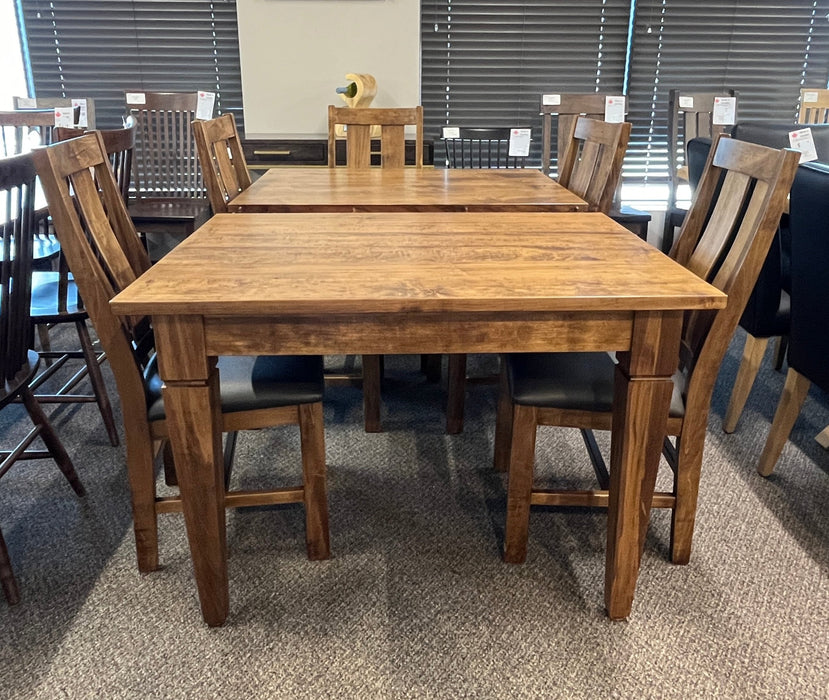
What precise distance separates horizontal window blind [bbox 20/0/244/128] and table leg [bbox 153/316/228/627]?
2987mm

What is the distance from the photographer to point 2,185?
1.36m

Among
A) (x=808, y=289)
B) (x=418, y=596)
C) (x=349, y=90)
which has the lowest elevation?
(x=418, y=596)

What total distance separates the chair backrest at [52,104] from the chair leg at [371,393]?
2275mm

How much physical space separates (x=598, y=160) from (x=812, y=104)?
2.17 m

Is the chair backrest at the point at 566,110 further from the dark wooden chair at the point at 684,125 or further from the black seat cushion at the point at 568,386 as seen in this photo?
the black seat cushion at the point at 568,386

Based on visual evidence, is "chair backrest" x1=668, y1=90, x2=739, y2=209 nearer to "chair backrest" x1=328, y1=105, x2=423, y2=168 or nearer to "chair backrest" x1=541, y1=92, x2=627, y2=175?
"chair backrest" x1=541, y1=92, x2=627, y2=175

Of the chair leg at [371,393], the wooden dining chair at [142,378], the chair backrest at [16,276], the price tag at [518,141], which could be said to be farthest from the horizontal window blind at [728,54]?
the chair backrest at [16,276]

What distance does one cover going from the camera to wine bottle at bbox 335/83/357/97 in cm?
334

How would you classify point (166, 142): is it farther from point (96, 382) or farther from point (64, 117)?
point (96, 382)

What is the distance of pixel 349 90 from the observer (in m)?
3.35

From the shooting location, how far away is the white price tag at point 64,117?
2906mm

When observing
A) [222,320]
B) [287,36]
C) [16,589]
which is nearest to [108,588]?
[16,589]

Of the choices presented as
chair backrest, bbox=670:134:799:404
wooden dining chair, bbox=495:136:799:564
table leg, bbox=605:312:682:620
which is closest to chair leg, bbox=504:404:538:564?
wooden dining chair, bbox=495:136:799:564

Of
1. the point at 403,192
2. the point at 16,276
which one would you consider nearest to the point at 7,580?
the point at 16,276
